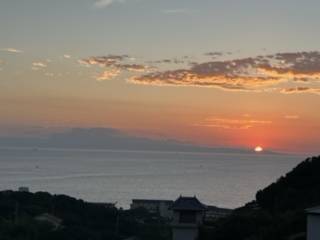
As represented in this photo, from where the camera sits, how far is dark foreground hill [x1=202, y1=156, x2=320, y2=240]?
15.8 meters

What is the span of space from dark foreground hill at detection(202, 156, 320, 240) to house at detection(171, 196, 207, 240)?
37cm

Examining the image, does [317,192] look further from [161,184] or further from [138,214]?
[161,184]

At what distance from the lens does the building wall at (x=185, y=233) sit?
694 inches

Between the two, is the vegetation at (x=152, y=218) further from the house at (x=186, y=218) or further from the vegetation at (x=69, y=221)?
the house at (x=186, y=218)

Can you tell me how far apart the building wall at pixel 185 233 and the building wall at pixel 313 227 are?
5.66 meters

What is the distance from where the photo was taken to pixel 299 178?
2528 centimetres

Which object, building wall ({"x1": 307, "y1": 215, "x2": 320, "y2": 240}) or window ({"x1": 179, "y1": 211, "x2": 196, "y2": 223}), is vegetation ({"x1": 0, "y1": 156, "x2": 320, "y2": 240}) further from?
building wall ({"x1": 307, "y1": 215, "x2": 320, "y2": 240})

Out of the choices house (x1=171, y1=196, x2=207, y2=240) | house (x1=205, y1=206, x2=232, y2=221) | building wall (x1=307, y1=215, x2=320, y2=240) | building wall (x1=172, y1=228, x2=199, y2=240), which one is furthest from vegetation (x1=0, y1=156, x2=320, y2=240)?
building wall (x1=307, y1=215, x2=320, y2=240)

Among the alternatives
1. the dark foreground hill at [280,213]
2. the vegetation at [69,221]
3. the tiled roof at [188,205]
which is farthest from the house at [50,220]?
the tiled roof at [188,205]

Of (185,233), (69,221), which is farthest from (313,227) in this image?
(69,221)

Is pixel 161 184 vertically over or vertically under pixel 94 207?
over

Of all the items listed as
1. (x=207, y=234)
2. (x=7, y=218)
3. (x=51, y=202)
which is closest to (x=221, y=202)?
(x=51, y=202)

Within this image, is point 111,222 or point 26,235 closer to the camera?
point 26,235

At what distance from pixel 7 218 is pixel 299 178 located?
2043cm
